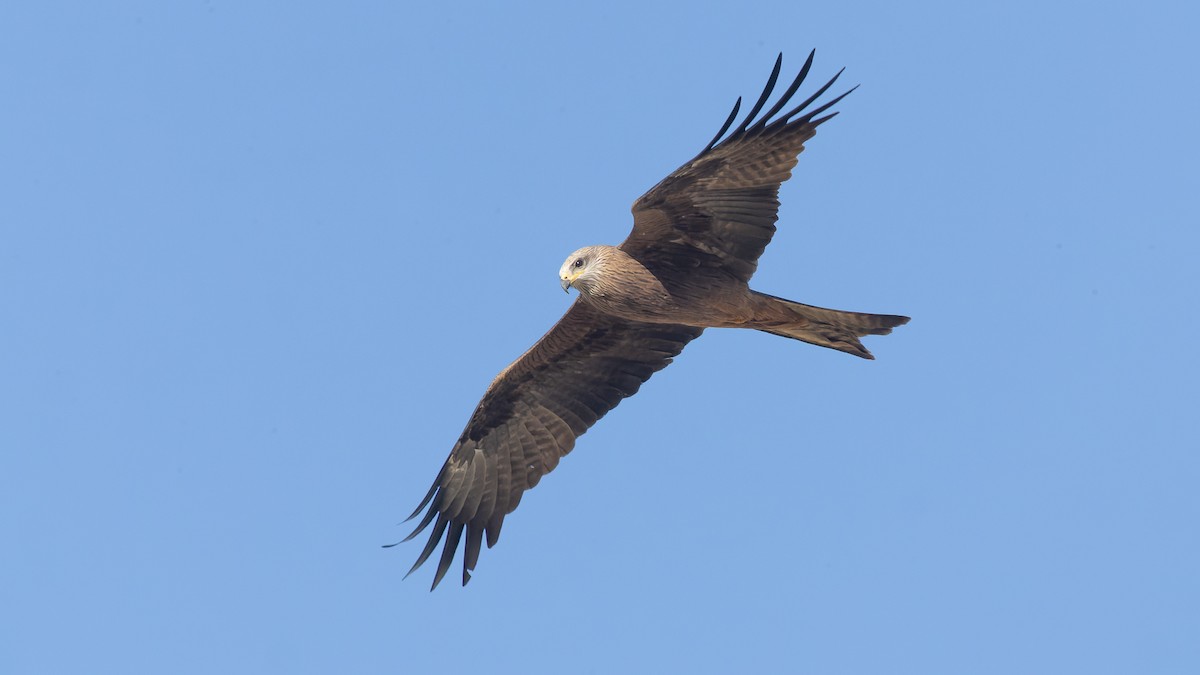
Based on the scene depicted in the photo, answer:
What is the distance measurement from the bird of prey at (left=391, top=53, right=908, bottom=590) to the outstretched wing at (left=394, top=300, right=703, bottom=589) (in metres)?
0.01

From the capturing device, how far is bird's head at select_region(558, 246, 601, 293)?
12359mm

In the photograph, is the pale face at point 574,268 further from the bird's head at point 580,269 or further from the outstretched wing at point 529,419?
the outstretched wing at point 529,419

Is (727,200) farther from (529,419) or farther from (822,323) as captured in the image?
(529,419)

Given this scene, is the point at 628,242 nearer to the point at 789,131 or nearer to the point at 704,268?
the point at 704,268

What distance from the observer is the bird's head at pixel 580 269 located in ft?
40.5

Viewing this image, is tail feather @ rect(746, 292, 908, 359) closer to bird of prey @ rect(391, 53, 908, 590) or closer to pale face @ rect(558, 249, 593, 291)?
bird of prey @ rect(391, 53, 908, 590)

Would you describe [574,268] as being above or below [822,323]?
above

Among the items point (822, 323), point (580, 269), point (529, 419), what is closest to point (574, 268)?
point (580, 269)

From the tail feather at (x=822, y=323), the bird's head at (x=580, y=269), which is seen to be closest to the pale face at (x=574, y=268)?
the bird's head at (x=580, y=269)

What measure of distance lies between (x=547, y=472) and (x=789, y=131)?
4082mm

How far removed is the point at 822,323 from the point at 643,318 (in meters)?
1.45

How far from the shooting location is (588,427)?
47.2 feet

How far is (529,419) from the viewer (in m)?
14.4

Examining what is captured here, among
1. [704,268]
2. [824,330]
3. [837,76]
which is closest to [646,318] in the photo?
[704,268]
